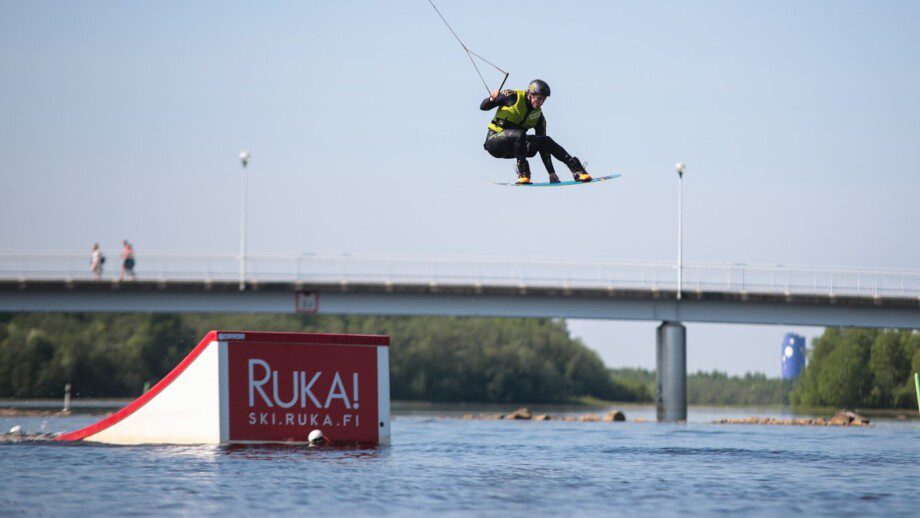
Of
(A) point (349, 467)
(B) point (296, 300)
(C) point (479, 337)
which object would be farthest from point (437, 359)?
(A) point (349, 467)

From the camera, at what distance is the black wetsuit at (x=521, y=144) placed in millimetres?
20891

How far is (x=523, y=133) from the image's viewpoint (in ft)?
70.3

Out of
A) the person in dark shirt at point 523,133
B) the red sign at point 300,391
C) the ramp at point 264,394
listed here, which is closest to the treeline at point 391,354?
the ramp at point 264,394

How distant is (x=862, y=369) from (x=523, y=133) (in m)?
66.7

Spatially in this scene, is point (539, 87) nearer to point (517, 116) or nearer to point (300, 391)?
point (517, 116)

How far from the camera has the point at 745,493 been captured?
2177 cm

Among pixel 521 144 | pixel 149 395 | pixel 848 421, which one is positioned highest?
pixel 521 144

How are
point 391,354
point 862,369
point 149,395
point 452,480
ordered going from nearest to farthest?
1. point 452,480
2. point 149,395
3. point 862,369
4. point 391,354

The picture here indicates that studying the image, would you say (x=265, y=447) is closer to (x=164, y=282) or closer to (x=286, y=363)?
(x=286, y=363)

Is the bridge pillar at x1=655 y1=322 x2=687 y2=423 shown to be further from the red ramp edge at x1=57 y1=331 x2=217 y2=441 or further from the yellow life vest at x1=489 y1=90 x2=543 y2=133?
the yellow life vest at x1=489 y1=90 x2=543 y2=133

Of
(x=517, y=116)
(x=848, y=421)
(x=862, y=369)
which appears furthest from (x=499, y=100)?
(x=862, y=369)

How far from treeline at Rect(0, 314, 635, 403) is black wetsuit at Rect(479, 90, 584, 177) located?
8534 centimetres

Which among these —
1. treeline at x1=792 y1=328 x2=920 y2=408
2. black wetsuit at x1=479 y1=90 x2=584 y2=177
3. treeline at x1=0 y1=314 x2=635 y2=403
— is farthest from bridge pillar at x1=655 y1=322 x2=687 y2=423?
treeline at x1=0 y1=314 x2=635 y2=403

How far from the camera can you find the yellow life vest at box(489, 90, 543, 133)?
2102 cm
